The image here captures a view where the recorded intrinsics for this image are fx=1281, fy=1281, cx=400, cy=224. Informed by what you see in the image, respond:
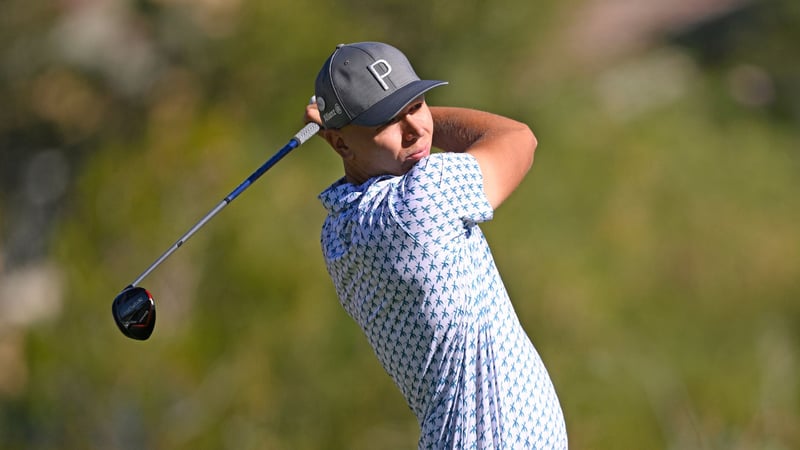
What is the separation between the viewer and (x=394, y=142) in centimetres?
175

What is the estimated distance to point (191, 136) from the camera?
5613mm

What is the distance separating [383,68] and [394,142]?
4.1 inches

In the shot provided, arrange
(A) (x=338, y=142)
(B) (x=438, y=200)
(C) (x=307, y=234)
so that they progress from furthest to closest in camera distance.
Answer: (C) (x=307, y=234) < (A) (x=338, y=142) < (B) (x=438, y=200)

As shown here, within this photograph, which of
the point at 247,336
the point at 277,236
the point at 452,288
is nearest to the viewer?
the point at 452,288

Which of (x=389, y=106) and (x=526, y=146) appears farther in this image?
(x=526, y=146)

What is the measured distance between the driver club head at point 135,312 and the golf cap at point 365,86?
37 centimetres

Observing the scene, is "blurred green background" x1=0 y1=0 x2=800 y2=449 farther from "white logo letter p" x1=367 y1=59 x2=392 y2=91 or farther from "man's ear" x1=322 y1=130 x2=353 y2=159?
"white logo letter p" x1=367 y1=59 x2=392 y2=91

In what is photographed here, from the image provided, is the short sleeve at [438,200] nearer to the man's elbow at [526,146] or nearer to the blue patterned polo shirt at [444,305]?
the blue patterned polo shirt at [444,305]

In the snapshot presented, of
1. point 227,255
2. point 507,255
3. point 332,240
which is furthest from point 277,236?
point 332,240

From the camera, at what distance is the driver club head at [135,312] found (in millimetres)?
1850

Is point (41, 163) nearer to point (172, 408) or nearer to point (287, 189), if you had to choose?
point (287, 189)

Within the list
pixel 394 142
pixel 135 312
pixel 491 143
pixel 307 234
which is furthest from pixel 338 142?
pixel 307 234

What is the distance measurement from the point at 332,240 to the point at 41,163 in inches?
206

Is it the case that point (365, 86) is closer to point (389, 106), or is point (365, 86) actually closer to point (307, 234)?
point (389, 106)
